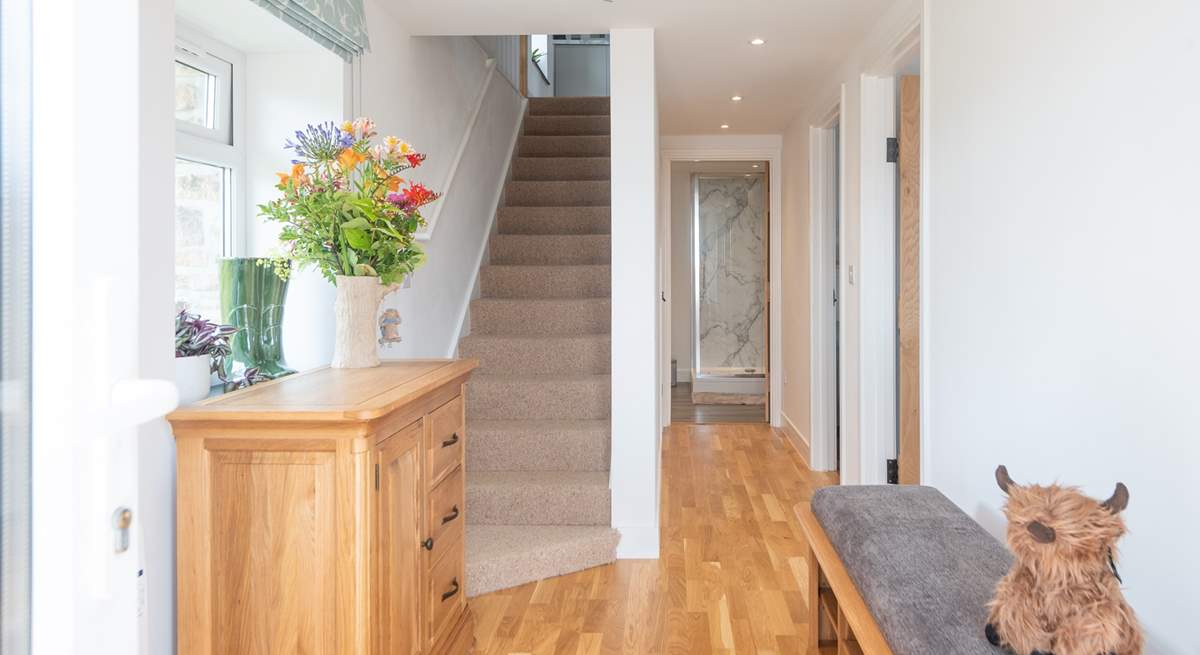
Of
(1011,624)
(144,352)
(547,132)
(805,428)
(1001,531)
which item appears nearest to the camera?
(1011,624)

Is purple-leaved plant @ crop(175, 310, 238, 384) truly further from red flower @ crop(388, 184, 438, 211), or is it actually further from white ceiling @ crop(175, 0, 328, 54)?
white ceiling @ crop(175, 0, 328, 54)

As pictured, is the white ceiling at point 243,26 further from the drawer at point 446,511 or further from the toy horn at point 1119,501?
the toy horn at point 1119,501

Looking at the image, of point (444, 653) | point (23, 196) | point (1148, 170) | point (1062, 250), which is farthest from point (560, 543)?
point (23, 196)

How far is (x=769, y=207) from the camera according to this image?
226 inches

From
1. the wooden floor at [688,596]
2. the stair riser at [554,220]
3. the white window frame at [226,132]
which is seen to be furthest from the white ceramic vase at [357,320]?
the stair riser at [554,220]

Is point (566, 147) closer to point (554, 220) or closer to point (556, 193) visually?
point (556, 193)

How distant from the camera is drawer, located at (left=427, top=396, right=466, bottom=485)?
191 centimetres

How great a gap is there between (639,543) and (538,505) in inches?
17.7

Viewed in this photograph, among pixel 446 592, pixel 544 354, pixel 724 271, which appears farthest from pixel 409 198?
pixel 724 271

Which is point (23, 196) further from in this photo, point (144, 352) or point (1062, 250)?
point (1062, 250)

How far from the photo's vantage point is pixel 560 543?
290cm

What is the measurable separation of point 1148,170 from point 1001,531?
1018 mm

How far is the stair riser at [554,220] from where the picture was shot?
192 inches

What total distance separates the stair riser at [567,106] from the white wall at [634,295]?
10.4ft
